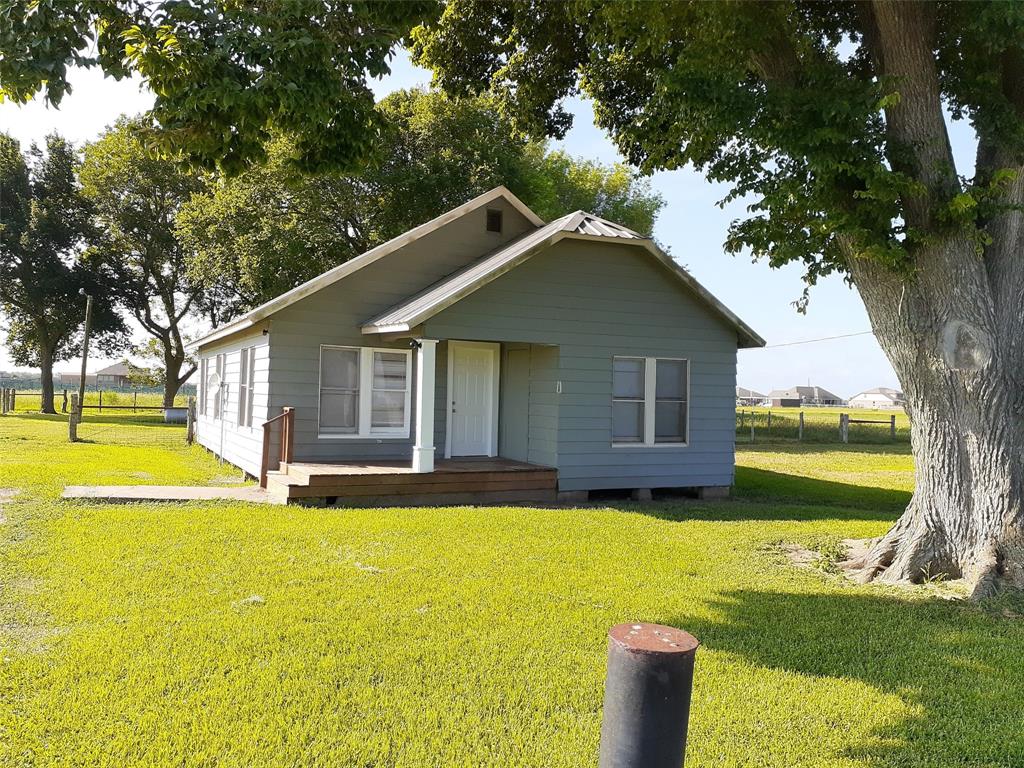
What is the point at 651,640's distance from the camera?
100 inches

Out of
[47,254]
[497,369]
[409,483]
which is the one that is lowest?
[409,483]

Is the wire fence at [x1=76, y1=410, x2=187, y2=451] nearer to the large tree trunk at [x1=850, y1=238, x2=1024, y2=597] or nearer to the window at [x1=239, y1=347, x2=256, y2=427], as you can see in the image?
the window at [x1=239, y1=347, x2=256, y2=427]

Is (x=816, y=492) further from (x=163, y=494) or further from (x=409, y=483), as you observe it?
(x=163, y=494)

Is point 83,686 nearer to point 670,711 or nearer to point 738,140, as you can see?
point 670,711

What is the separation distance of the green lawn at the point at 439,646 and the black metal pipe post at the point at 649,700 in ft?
3.35

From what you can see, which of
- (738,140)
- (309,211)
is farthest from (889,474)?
(309,211)

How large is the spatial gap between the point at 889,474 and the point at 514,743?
16.3m

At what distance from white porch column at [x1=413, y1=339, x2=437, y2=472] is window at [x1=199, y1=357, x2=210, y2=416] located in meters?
10.3

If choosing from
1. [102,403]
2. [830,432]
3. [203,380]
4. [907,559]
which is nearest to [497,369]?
[907,559]

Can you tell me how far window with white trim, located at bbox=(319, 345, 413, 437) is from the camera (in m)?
12.2

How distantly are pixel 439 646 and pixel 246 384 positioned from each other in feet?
33.0

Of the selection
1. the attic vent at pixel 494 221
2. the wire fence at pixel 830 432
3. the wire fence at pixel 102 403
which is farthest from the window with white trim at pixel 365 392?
the wire fence at pixel 102 403

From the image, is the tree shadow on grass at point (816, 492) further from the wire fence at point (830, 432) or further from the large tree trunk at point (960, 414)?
the wire fence at point (830, 432)

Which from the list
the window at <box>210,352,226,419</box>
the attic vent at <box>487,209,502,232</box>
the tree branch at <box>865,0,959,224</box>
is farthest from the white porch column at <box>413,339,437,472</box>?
the window at <box>210,352,226,419</box>
